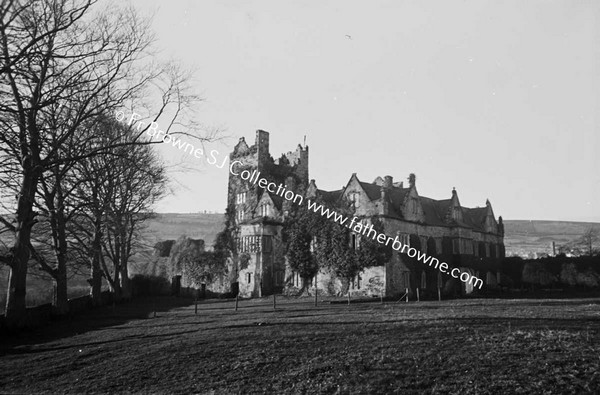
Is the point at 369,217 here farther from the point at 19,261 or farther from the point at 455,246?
the point at 19,261

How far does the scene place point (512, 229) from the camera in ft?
409

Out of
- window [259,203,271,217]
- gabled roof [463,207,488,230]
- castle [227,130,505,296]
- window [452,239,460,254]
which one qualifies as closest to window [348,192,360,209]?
castle [227,130,505,296]

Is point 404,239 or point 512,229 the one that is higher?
point 512,229

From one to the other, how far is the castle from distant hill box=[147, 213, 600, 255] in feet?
159

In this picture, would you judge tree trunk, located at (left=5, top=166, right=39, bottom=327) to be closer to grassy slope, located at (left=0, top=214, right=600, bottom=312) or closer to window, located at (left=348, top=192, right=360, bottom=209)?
window, located at (left=348, top=192, right=360, bottom=209)

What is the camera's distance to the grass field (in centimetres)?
1264

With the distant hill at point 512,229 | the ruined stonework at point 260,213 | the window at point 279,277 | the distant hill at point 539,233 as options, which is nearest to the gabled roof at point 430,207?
the ruined stonework at point 260,213

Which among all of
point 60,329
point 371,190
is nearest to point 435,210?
point 371,190

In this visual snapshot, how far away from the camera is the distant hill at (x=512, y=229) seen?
109m

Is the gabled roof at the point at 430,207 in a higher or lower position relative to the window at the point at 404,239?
higher

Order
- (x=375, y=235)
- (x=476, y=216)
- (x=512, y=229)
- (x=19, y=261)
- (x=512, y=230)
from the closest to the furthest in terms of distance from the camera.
Result: (x=19, y=261)
(x=375, y=235)
(x=476, y=216)
(x=512, y=230)
(x=512, y=229)

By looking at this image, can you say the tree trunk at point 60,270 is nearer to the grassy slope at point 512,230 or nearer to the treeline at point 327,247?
the treeline at point 327,247

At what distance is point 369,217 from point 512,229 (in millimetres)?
→ 94040

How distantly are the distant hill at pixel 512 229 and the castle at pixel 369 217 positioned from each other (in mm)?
48440
